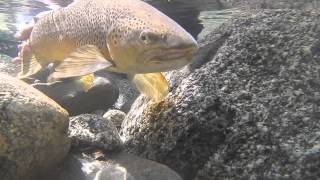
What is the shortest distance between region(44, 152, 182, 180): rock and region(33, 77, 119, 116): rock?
2769 millimetres

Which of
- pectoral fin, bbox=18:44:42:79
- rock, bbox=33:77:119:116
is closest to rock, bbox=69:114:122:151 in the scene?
pectoral fin, bbox=18:44:42:79

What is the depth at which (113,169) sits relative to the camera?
414cm

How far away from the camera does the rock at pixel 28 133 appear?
368 centimetres

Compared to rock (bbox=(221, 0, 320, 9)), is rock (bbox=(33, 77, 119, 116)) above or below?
below

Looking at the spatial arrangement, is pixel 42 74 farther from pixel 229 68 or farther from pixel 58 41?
pixel 229 68

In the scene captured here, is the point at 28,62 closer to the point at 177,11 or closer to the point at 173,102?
the point at 173,102

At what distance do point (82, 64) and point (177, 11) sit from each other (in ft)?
34.8

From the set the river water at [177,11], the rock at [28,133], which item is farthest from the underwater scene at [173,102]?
the river water at [177,11]

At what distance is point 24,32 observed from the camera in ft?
26.3

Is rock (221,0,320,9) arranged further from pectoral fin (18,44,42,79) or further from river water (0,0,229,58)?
pectoral fin (18,44,42,79)

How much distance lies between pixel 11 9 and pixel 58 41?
528 inches

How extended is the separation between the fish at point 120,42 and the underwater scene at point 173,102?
1 centimetres

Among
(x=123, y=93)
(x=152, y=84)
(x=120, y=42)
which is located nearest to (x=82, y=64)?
(x=120, y=42)

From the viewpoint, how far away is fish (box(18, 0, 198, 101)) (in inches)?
138
